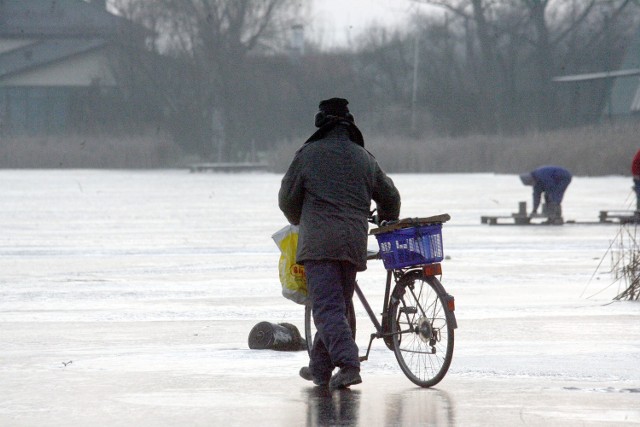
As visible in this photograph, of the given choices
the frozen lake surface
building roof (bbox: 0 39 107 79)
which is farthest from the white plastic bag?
building roof (bbox: 0 39 107 79)

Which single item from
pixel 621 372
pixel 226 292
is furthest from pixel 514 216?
pixel 621 372

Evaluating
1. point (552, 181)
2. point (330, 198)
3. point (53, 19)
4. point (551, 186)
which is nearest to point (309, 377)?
point (330, 198)

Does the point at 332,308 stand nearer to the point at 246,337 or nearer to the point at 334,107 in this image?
the point at 334,107

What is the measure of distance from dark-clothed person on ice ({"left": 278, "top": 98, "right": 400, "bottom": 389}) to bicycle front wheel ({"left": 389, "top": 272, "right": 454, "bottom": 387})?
36 centimetres

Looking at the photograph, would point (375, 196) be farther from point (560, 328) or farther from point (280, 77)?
point (280, 77)

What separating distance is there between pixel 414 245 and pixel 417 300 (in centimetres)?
33

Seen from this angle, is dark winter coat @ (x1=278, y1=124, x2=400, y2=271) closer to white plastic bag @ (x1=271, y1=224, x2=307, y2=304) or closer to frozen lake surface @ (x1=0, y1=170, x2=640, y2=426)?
white plastic bag @ (x1=271, y1=224, x2=307, y2=304)

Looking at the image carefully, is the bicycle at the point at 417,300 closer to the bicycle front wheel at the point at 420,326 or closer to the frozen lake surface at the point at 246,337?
the bicycle front wheel at the point at 420,326

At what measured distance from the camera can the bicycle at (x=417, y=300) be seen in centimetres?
832

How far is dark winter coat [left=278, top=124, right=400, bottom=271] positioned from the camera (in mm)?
8250

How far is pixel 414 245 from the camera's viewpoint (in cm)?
839

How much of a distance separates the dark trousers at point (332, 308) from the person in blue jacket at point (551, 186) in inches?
719

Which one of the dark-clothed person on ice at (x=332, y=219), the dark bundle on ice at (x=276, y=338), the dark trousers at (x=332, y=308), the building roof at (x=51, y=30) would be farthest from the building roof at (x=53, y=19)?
the dark trousers at (x=332, y=308)

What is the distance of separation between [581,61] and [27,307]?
247 feet
